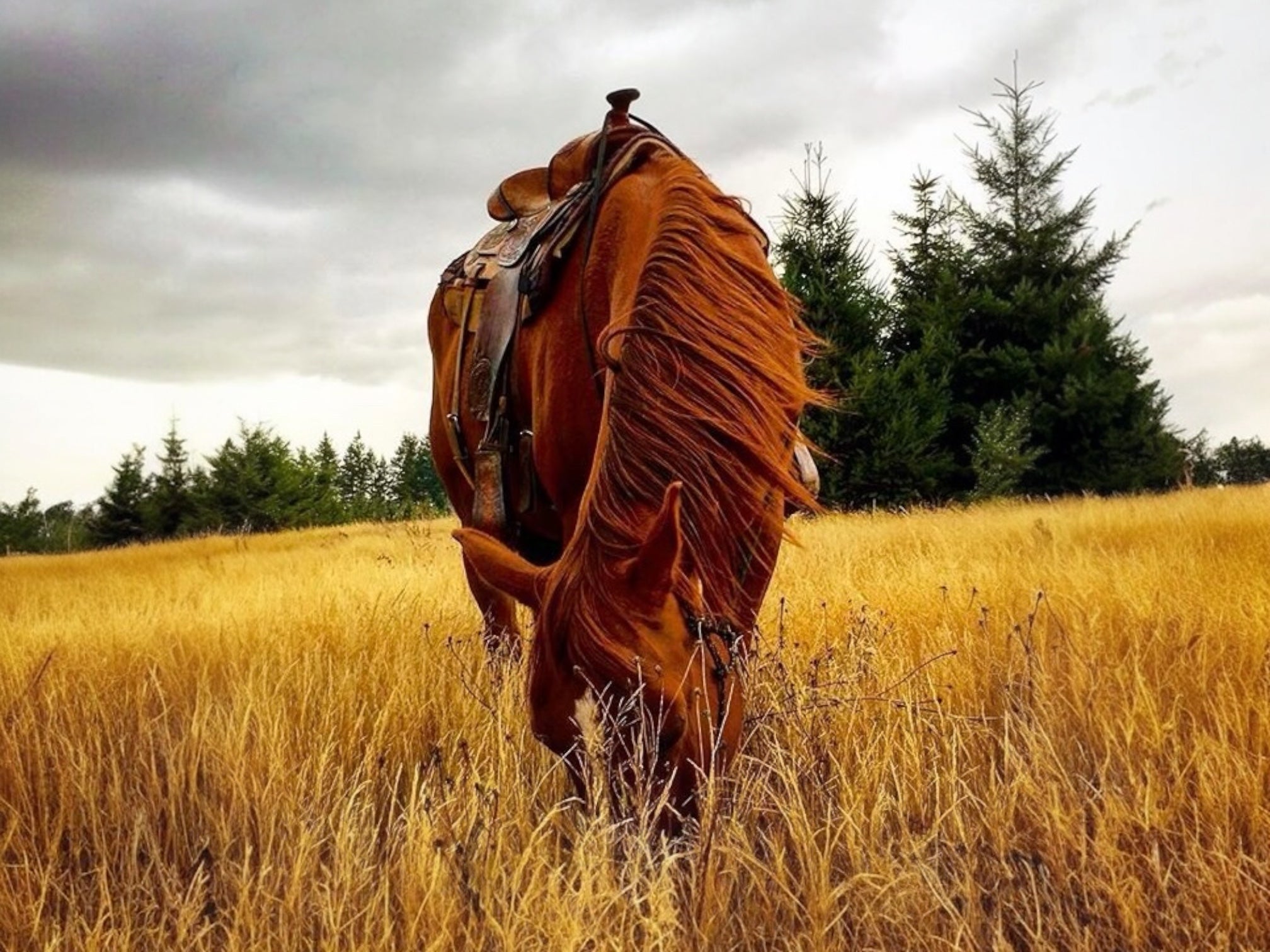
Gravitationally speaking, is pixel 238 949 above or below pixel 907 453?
below

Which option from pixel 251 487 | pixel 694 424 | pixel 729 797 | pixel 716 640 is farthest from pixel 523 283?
pixel 251 487

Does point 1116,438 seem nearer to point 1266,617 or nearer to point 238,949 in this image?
point 1266,617

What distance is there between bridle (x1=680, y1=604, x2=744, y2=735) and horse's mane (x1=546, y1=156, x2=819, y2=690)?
0.04 m

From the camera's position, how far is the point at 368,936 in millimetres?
1521

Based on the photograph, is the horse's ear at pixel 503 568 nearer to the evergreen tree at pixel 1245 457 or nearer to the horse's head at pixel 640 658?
the horse's head at pixel 640 658

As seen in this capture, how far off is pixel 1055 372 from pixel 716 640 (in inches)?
597

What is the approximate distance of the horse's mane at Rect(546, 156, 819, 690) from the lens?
64.0 inches

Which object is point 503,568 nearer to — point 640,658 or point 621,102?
point 640,658

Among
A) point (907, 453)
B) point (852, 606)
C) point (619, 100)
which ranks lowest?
point (852, 606)

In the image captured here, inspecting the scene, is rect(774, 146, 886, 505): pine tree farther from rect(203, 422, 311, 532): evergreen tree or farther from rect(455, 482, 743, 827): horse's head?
rect(203, 422, 311, 532): evergreen tree

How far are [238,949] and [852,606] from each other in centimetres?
307

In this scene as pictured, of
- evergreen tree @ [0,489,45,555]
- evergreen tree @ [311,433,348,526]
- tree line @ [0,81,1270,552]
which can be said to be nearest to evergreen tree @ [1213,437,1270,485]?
tree line @ [0,81,1270,552]

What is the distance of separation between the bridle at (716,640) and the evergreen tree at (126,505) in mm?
37464

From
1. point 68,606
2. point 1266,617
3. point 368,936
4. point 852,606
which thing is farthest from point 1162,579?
point 68,606
